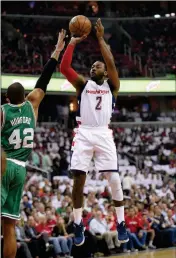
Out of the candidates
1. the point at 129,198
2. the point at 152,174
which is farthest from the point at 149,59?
the point at 129,198

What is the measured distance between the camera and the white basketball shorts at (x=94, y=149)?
7.59 meters

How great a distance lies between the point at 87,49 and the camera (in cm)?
3250

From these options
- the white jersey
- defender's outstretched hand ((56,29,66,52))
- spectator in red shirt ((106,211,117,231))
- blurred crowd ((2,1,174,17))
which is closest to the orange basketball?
defender's outstretched hand ((56,29,66,52))

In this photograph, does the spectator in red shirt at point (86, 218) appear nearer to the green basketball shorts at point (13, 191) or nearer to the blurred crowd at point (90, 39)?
the green basketball shorts at point (13, 191)

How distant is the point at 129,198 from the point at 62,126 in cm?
1127

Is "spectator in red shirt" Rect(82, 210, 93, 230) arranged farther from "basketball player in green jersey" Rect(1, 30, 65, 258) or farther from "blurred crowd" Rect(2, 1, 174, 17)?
"blurred crowd" Rect(2, 1, 174, 17)

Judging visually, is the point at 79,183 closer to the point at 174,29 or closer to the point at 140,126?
the point at 140,126

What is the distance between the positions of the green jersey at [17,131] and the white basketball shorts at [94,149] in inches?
43.7

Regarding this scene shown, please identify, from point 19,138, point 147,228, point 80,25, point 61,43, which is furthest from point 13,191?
point 147,228

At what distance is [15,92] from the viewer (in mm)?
6504

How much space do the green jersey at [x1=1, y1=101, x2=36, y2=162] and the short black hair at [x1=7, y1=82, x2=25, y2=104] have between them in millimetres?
85

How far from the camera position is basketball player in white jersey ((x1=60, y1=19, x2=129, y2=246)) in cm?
759

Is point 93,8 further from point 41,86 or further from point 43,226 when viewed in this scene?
point 41,86

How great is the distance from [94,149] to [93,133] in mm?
219
